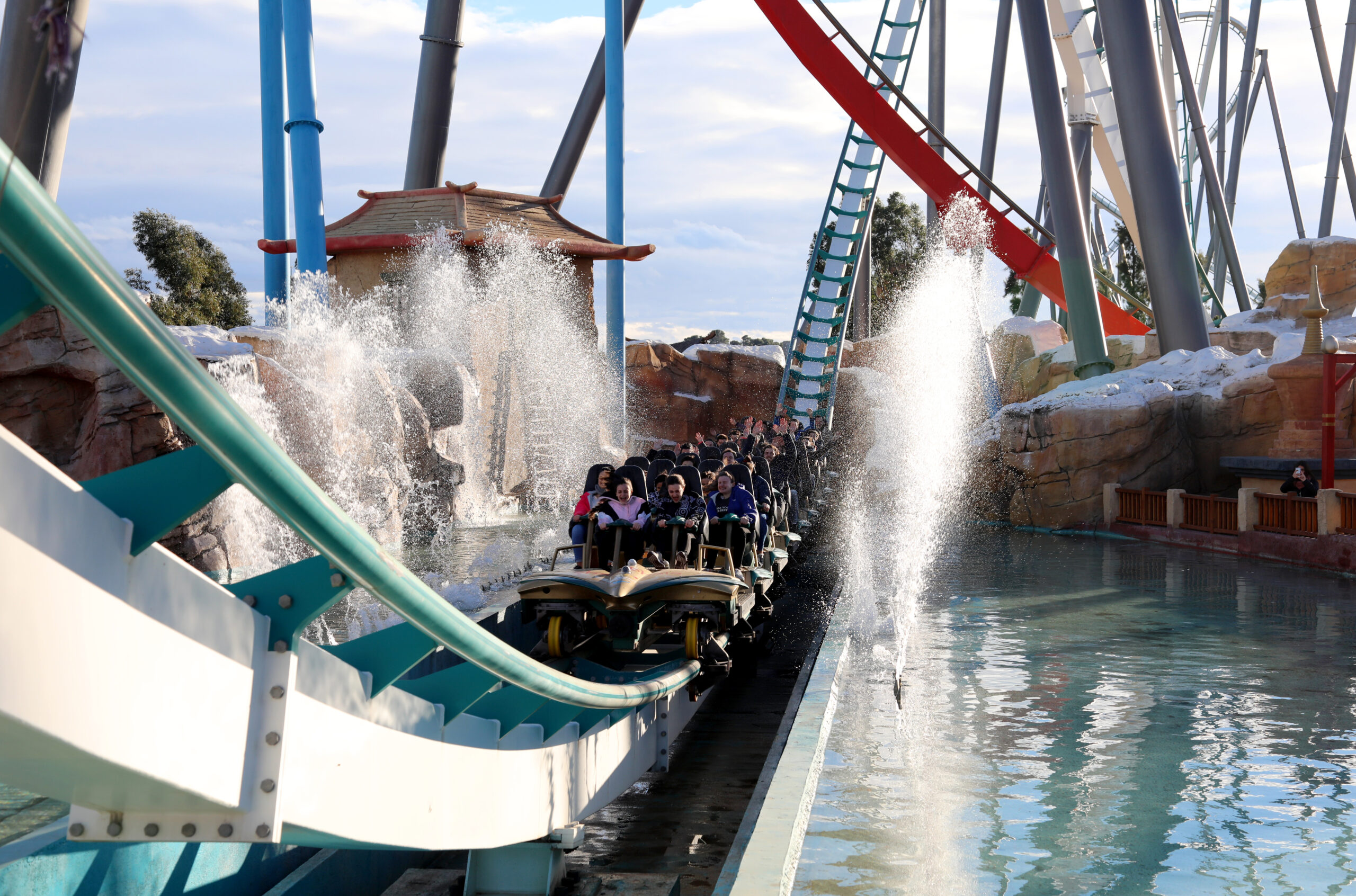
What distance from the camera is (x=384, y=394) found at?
16.3 metres

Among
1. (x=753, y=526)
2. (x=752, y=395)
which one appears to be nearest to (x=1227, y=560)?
(x=753, y=526)

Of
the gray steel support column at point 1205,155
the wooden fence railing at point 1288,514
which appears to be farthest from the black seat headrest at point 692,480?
the gray steel support column at point 1205,155

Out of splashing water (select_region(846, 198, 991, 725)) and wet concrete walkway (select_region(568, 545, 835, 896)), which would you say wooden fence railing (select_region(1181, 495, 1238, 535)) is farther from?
wet concrete walkway (select_region(568, 545, 835, 896))

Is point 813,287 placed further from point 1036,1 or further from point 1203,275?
point 1203,275

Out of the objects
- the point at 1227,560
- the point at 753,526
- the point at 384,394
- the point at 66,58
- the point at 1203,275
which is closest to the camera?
the point at 66,58

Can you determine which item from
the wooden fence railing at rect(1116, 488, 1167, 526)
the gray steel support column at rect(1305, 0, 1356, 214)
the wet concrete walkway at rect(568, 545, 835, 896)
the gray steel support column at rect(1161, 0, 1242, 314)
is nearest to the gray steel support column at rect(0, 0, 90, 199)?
the wet concrete walkway at rect(568, 545, 835, 896)

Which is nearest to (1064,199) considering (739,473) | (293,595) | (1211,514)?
(1211,514)

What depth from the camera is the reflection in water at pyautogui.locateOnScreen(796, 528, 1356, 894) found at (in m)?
4.04

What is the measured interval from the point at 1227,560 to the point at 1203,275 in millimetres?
19907

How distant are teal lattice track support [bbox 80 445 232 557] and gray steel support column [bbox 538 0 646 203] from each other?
26.9 m

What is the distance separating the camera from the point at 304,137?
17.2 meters

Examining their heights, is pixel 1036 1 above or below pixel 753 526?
above

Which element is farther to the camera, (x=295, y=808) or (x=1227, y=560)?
(x=1227, y=560)

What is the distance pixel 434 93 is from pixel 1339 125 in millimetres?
28462
